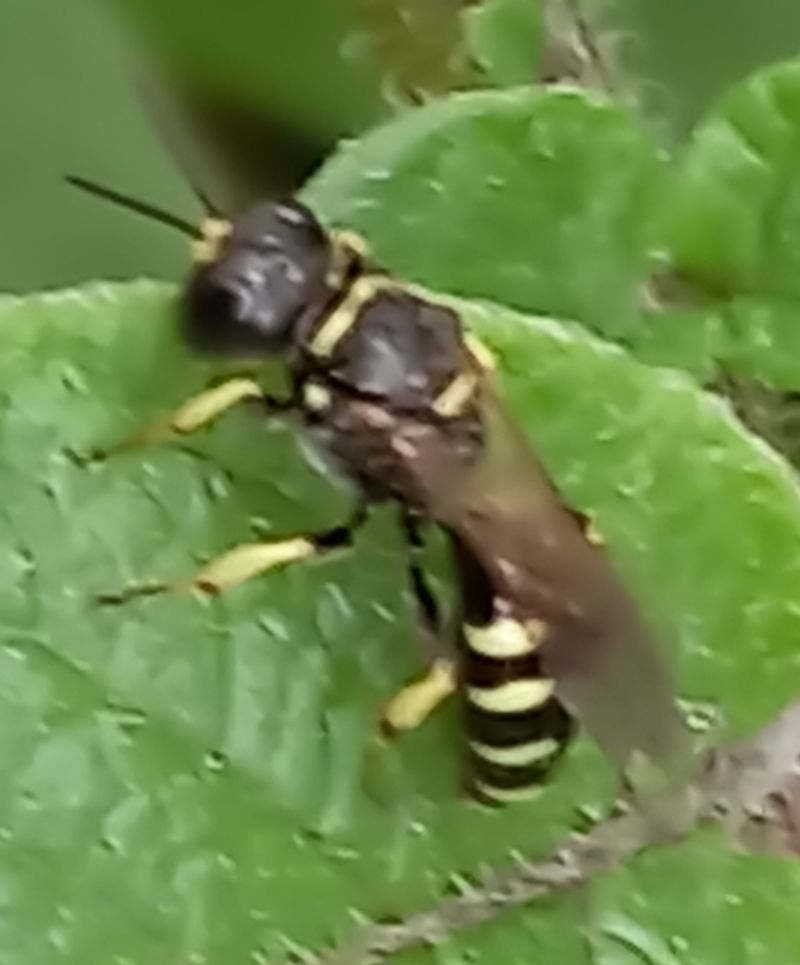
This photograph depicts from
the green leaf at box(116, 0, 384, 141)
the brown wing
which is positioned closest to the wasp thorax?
the brown wing

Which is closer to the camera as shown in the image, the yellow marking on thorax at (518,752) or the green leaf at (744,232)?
the yellow marking on thorax at (518,752)

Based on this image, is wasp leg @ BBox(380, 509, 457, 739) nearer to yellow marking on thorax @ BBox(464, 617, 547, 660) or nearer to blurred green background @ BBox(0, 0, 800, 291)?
yellow marking on thorax @ BBox(464, 617, 547, 660)

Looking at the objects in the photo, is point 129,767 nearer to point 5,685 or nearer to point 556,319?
point 5,685

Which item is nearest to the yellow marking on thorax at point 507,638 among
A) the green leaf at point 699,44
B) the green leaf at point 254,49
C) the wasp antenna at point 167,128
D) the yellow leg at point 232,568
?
the yellow leg at point 232,568

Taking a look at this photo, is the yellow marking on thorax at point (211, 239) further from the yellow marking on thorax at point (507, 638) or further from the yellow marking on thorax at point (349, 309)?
the yellow marking on thorax at point (507, 638)

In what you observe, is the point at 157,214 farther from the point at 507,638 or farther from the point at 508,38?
the point at 507,638

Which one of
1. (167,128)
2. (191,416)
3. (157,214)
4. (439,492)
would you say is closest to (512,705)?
(439,492)

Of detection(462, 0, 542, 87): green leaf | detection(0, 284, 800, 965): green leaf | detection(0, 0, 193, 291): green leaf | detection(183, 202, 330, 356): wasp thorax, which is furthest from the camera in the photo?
detection(0, 0, 193, 291): green leaf
